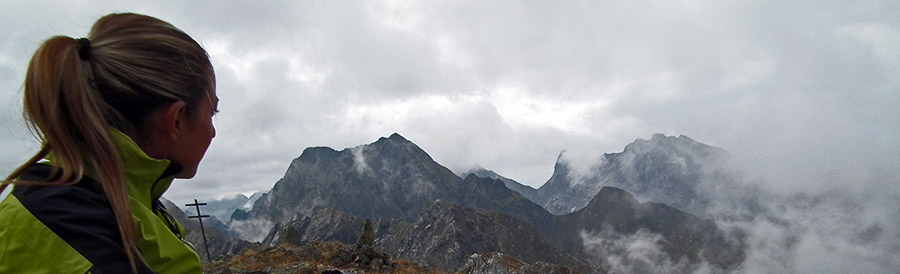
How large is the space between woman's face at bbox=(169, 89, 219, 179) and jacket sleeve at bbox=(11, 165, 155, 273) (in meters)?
0.59

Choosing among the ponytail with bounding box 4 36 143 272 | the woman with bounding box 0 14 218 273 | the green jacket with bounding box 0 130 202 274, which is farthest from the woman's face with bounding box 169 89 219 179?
the green jacket with bounding box 0 130 202 274

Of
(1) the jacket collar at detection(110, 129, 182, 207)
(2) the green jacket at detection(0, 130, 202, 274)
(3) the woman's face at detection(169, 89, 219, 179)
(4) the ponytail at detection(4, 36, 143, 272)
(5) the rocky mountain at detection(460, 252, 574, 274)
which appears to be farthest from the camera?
(5) the rocky mountain at detection(460, 252, 574, 274)

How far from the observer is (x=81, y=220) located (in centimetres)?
143

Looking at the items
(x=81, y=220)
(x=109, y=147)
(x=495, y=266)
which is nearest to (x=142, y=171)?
(x=109, y=147)

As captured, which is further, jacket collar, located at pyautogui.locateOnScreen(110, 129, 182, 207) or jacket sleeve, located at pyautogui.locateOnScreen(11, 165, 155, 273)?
jacket collar, located at pyautogui.locateOnScreen(110, 129, 182, 207)

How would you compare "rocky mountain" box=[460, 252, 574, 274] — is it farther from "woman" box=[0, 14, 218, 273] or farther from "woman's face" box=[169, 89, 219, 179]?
"woman" box=[0, 14, 218, 273]

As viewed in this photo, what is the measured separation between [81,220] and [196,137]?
766 millimetres

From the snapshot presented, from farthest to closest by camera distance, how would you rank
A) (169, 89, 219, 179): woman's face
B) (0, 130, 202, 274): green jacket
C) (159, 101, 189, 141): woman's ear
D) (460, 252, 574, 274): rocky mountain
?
(460, 252, 574, 274): rocky mountain, (169, 89, 219, 179): woman's face, (159, 101, 189, 141): woman's ear, (0, 130, 202, 274): green jacket

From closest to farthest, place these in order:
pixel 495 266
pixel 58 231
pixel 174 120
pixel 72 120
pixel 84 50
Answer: pixel 58 231 < pixel 72 120 < pixel 84 50 < pixel 174 120 < pixel 495 266

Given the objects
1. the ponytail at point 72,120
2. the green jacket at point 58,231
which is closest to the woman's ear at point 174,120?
the ponytail at point 72,120

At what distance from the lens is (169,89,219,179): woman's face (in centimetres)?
208

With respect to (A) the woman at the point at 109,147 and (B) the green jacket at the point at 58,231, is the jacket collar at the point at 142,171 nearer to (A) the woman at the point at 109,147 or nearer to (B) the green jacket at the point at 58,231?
(A) the woman at the point at 109,147

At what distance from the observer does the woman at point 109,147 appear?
1.39 meters

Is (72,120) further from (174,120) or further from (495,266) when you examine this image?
(495,266)
